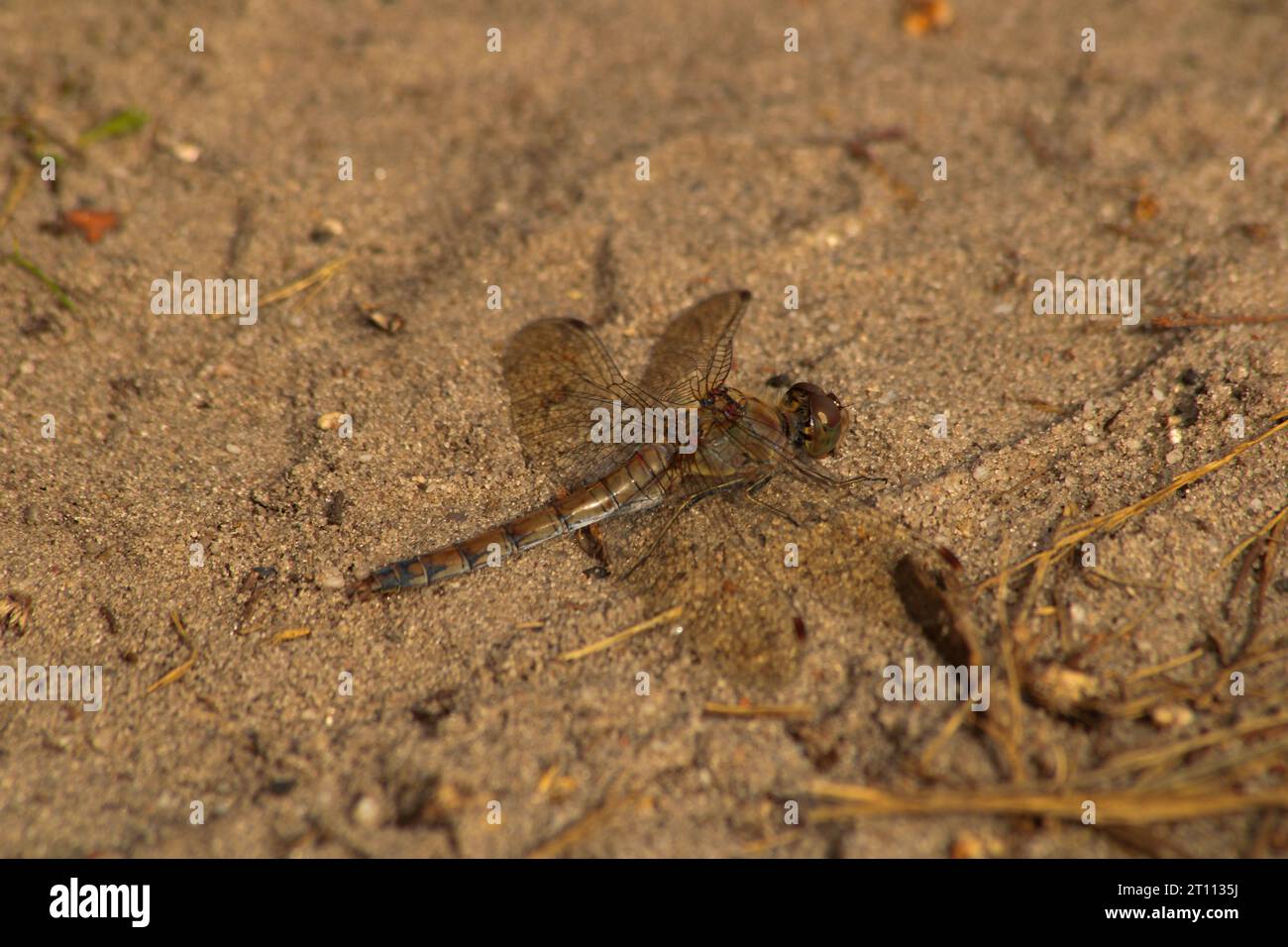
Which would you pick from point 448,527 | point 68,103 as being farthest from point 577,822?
point 68,103

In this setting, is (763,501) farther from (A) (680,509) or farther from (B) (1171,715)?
(B) (1171,715)

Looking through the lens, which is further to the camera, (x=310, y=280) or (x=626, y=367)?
(x=310, y=280)

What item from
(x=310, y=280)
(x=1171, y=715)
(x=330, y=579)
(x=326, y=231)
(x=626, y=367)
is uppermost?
(x=326, y=231)

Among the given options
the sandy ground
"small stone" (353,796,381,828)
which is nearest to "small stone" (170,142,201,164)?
the sandy ground

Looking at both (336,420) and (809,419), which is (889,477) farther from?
(336,420)

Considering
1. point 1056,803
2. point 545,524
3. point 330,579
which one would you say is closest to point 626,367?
point 545,524

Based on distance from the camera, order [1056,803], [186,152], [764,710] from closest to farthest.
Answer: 1. [1056,803]
2. [764,710]
3. [186,152]

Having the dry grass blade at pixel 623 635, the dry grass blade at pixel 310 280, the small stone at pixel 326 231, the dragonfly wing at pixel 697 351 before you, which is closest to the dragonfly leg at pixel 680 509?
the dry grass blade at pixel 623 635

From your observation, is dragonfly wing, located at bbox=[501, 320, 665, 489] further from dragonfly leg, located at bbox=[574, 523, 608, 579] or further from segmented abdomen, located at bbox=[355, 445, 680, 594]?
dragonfly leg, located at bbox=[574, 523, 608, 579]
